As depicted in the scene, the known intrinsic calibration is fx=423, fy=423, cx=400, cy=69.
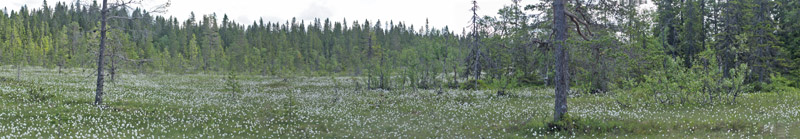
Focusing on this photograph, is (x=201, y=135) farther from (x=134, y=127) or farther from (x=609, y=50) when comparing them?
(x=609, y=50)

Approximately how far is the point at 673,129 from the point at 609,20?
427 centimetres

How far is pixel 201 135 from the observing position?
1083 centimetres

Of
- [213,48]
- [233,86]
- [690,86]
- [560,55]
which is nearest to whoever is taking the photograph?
[560,55]

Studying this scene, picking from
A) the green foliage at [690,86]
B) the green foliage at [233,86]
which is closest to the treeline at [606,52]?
the green foliage at [690,86]

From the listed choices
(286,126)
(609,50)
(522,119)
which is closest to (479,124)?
(522,119)

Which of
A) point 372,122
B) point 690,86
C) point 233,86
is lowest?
point 372,122

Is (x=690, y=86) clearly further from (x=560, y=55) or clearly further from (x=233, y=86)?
(x=233, y=86)

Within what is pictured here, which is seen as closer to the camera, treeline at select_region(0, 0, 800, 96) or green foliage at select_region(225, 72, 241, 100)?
treeline at select_region(0, 0, 800, 96)

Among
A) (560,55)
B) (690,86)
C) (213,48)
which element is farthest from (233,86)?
(213,48)

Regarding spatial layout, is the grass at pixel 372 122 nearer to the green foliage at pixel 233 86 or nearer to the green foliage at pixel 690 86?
the green foliage at pixel 690 86

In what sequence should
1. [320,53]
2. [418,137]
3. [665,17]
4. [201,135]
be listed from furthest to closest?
[320,53], [665,17], [418,137], [201,135]

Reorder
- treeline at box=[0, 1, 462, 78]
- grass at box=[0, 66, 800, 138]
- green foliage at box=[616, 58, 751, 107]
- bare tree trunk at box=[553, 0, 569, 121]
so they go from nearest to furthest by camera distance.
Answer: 1. grass at box=[0, 66, 800, 138]
2. bare tree trunk at box=[553, 0, 569, 121]
3. green foliage at box=[616, 58, 751, 107]
4. treeline at box=[0, 1, 462, 78]

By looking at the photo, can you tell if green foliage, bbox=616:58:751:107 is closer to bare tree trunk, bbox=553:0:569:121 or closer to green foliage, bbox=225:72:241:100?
bare tree trunk, bbox=553:0:569:121

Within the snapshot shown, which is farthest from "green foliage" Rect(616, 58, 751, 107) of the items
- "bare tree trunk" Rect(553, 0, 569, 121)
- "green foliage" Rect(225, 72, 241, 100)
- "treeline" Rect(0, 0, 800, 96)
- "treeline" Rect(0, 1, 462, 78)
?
"treeline" Rect(0, 1, 462, 78)
